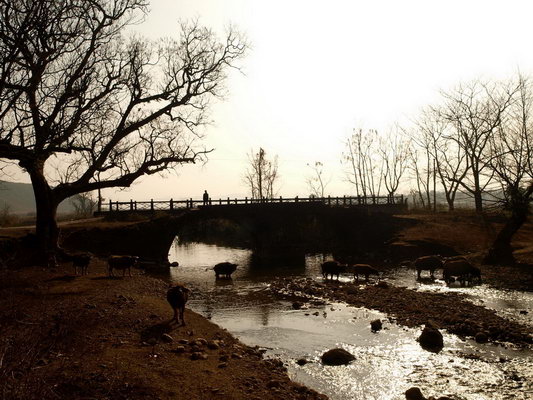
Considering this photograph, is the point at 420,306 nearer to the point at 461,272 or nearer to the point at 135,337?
the point at 461,272

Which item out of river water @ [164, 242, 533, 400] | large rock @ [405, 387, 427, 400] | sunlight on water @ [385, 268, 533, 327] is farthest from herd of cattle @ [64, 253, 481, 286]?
large rock @ [405, 387, 427, 400]

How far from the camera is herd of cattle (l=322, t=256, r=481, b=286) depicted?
26000 millimetres

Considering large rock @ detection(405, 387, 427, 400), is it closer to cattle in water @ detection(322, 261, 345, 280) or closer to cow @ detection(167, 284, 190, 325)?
cow @ detection(167, 284, 190, 325)

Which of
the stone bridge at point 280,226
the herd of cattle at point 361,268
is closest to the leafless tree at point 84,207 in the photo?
the stone bridge at point 280,226

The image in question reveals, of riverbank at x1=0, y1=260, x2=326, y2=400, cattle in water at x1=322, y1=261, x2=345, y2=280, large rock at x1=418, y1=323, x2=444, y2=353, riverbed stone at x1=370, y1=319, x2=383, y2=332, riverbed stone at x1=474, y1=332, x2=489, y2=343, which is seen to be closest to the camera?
riverbank at x1=0, y1=260, x2=326, y2=400

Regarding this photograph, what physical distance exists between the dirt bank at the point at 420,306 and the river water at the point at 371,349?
0.79 m

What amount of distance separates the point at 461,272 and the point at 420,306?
800 centimetres

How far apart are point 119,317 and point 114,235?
2404 cm

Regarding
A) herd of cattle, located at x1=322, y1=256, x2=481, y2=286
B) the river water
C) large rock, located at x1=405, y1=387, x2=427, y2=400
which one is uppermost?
herd of cattle, located at x1=322, y1=256, x2=481, y2=286

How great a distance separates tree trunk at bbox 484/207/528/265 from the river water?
27.2 feet

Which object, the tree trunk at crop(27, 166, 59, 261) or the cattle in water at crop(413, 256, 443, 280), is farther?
the cattle in water at crop(413, 256, 443, 280)

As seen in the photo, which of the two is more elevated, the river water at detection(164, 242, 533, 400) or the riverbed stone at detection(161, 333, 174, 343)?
the riverbed stone at detection(161, 333, 174, 343)

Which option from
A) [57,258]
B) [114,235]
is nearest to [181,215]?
[114,235]

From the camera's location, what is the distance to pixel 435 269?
3128cm
